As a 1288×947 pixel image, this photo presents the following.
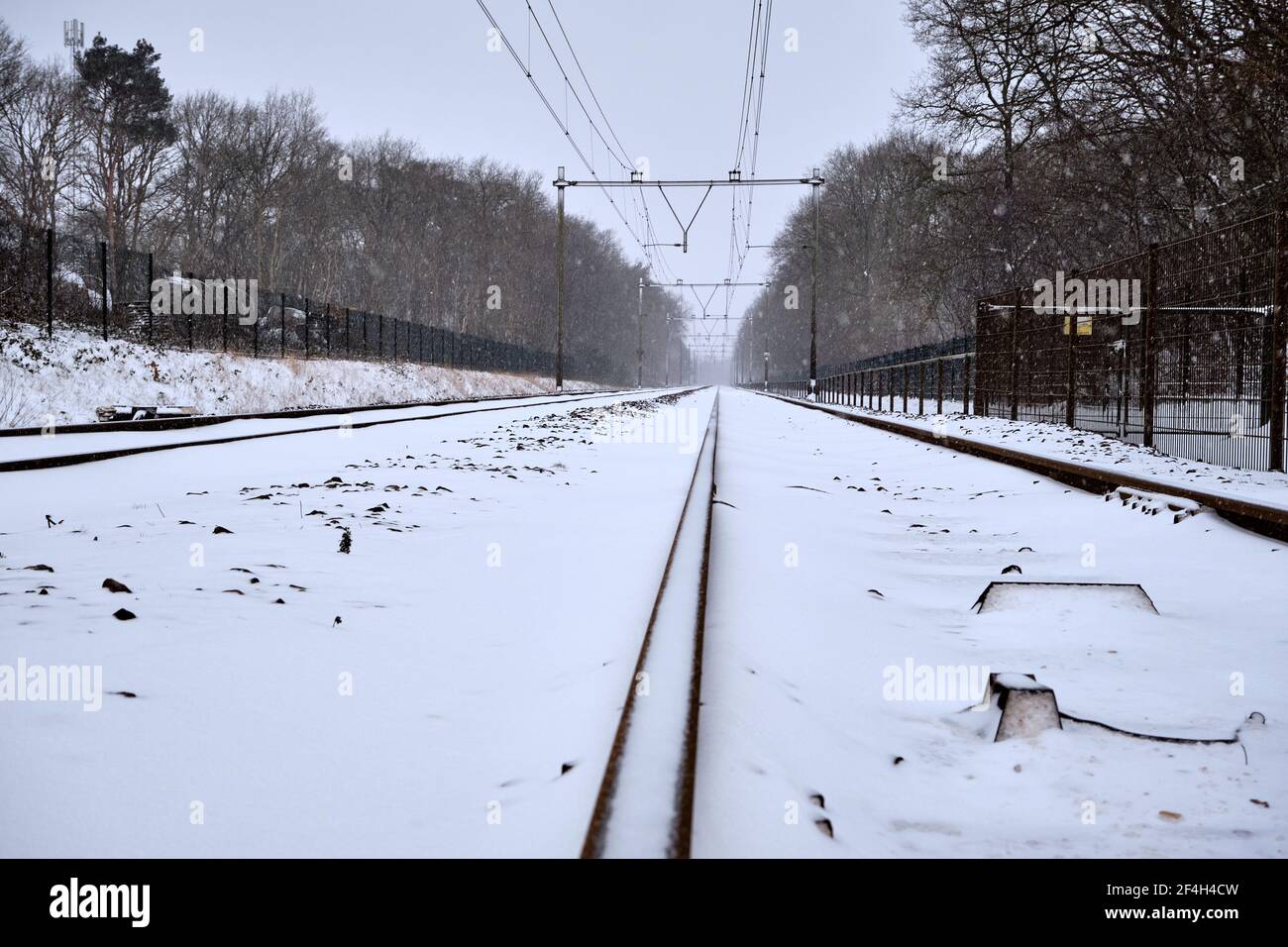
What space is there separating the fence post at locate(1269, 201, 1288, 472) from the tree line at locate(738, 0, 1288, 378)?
493 centimetres

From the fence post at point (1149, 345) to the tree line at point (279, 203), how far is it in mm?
19462

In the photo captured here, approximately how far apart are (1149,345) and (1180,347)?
0.42 m

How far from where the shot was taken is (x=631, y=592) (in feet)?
10.1

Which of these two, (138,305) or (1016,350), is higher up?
(138,305)

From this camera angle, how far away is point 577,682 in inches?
82.7

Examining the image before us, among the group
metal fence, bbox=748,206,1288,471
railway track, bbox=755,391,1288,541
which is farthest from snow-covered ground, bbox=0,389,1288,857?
metal fence, bbox=748,206,1288,471

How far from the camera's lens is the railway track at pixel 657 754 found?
1.09 meters

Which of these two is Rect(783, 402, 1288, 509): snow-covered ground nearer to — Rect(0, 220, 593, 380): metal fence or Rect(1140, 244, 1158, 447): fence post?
Rect(1140, 244, 1158, 447): fence post

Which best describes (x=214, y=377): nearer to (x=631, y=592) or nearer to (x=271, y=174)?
(x=631, y=592)

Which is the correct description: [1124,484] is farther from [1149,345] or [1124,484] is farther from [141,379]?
[141,379]

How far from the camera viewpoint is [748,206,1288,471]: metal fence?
714 cm

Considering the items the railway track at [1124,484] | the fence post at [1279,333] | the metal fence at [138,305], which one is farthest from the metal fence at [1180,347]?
the metal fence at [138,305]

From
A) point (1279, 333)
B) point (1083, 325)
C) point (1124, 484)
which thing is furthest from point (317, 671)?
point (1083, 325)
